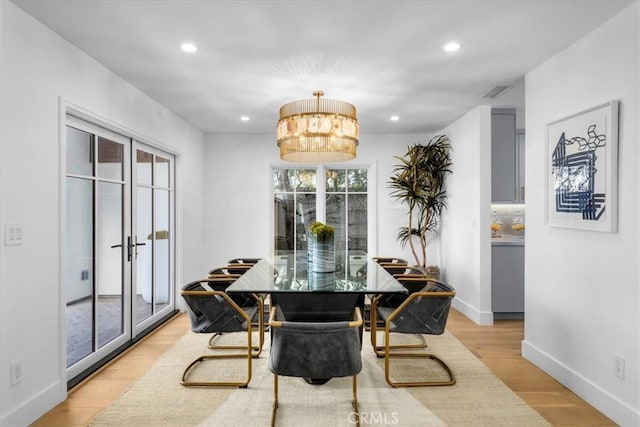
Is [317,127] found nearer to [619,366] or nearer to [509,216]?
[619,366]

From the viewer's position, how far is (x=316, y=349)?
209 centimetres

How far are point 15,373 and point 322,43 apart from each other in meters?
2.87

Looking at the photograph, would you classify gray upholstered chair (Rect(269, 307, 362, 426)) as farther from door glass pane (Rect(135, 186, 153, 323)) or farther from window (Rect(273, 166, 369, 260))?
window (Rect(273, 166, 369, 260))

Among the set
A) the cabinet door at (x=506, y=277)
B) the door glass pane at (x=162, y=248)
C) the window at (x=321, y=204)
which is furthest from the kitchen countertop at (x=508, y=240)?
the door glass pane at (x=162, y=248)

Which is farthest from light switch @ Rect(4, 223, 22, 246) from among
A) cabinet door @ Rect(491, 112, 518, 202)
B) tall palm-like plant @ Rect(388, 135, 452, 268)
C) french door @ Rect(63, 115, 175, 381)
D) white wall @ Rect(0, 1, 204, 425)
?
cabinet door @ Rect(491, 112, 518, 202)

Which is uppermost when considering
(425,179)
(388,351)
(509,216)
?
(425,179)

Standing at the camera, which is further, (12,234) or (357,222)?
(357,222)

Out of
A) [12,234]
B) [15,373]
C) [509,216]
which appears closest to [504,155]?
[509,216]

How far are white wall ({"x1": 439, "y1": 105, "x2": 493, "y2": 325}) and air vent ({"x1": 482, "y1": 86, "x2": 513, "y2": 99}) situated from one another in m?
0.36

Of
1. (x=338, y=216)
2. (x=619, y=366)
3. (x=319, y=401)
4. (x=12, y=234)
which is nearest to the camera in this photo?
(x=12, y=234)

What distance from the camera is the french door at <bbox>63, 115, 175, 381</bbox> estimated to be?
3.00m

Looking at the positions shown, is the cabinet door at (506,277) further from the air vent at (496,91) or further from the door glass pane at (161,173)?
the door glass pane at (161,173)

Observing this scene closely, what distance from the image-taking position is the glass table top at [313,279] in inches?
95.9

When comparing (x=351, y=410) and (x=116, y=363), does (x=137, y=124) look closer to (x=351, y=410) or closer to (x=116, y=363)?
(x=116, y=363)
